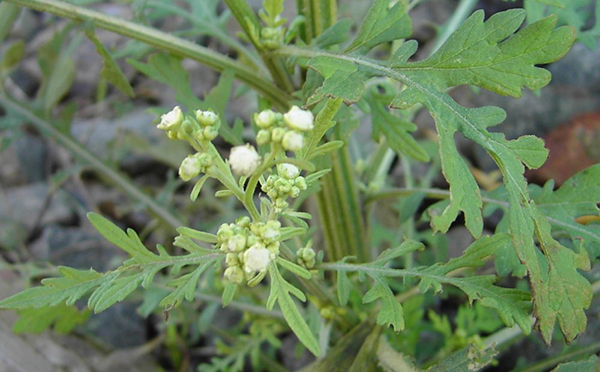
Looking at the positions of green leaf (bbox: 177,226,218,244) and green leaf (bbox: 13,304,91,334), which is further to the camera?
green leaf (bbox: 13,304,91,334)

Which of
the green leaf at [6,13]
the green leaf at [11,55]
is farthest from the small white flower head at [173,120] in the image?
the green leaf at [11,55]

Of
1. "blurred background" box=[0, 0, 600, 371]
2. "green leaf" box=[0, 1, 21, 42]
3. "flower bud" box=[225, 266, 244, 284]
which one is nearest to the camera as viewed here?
"flower bud" box=[225, 266, 244, 284]

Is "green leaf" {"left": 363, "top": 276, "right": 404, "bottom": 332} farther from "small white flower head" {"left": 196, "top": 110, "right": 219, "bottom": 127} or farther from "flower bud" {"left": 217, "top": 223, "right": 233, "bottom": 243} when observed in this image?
"small white flower head" {"left": 196, "top": 110, "right": 219, "bottom": 127}

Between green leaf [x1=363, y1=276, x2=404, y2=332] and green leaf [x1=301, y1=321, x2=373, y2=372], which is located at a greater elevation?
green leaf [x1=363, y1=276, x2=404, y2=332]

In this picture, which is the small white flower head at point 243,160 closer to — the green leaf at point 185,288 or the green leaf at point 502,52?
the green leaf at point 185,288

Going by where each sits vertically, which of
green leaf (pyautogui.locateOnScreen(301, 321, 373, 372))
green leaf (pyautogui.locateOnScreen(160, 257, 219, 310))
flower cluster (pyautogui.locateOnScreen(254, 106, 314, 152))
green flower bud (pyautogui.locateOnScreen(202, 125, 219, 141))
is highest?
green flower bud (pyautogui.locateOnScreen(202, 125, 219, 141))

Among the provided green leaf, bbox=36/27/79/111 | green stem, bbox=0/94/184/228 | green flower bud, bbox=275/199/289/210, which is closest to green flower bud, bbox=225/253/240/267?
green flower bud, bbox=275/199/289/210

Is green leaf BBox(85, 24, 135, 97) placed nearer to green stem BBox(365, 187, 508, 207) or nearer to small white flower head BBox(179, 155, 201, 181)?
small white flower head BBox(179, 155, 201, 181)

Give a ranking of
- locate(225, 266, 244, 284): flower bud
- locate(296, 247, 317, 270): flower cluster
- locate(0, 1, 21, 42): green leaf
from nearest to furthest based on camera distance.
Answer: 1. locate(225, 266, 244, 284): flower bud
2. locate(296, 247, 317, 270): flower cluster
3. locate(0, 1, 21, 42): green leaf

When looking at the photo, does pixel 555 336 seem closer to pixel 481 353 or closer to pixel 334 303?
pixel 481 353
